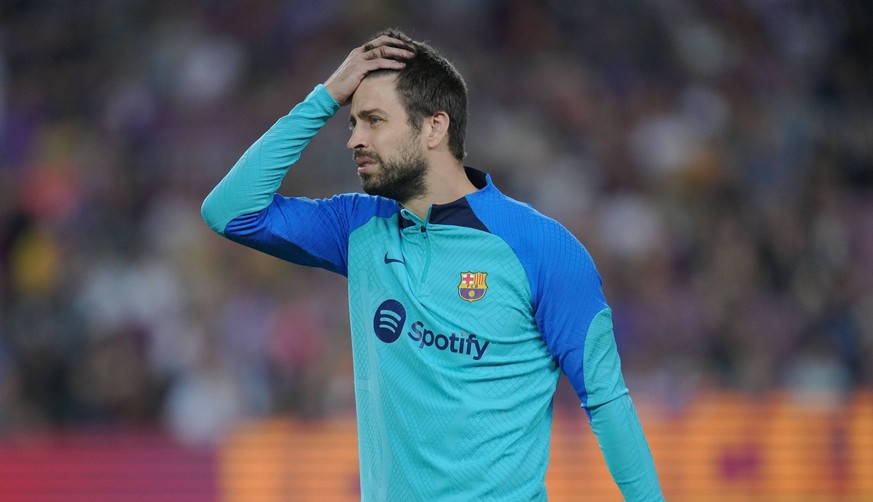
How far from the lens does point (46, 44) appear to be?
34.4 ft

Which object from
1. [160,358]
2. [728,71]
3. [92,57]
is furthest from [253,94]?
[728,71]

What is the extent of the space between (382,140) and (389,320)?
469 mm

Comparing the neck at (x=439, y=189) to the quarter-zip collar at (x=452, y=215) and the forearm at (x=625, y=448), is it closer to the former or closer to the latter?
the quarter-zip collar at (x=452, y=215)

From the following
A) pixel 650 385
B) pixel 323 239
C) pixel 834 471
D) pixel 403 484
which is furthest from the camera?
pixel 650 385

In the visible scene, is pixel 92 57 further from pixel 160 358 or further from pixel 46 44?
pixel 160 358

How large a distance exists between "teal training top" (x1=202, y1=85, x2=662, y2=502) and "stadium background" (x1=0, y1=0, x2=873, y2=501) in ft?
13.7

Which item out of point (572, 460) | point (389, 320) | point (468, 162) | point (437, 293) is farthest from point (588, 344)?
point (468, 162)

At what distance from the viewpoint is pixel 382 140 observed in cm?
322

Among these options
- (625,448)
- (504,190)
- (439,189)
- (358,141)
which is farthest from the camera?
(504,190)

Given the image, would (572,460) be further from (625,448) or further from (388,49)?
(388,49)

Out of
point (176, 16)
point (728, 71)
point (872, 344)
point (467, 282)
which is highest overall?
point (176, 16)

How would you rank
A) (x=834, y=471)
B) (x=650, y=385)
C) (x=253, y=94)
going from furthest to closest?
(x=253, y=94), (x=650, y=385), (x=834, y=471)

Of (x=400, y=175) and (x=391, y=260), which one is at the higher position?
(x=400, y=175)

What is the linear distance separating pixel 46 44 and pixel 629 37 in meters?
4.94
